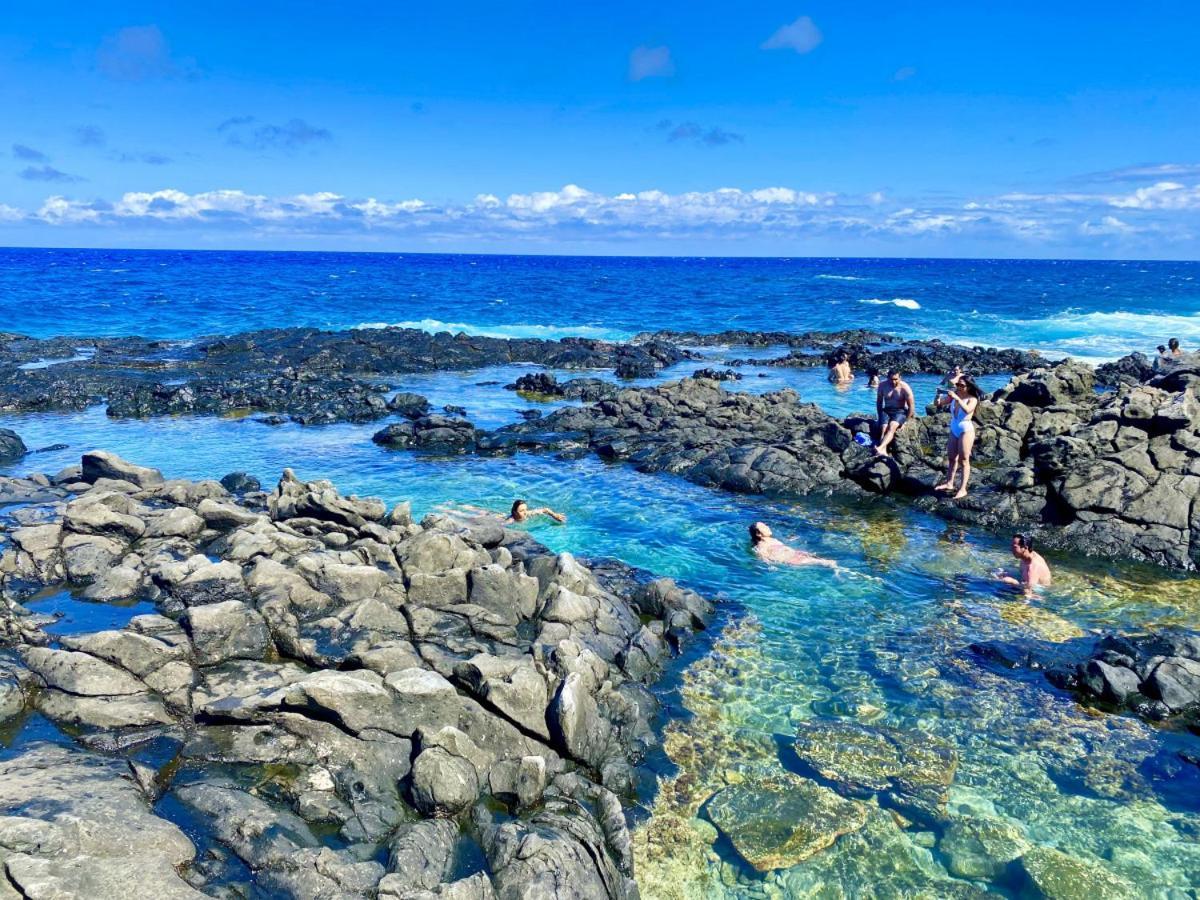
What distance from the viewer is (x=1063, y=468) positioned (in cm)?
2061

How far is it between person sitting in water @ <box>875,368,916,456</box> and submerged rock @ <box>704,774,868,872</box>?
15767mm

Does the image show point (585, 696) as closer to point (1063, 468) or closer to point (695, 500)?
point (695, 500)

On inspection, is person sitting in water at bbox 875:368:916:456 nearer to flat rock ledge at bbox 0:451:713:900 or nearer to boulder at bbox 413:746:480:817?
flat rock ledge at bbox 0:451:713:900

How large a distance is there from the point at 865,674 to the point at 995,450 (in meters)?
14.4

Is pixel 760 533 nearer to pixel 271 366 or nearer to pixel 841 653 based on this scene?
pixel 841 653

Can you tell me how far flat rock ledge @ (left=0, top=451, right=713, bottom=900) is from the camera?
303 inches

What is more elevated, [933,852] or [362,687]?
[362,687]

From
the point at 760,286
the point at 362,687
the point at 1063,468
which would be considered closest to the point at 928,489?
the point at 1063,468

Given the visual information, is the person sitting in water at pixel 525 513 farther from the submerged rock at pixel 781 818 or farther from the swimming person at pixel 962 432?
the submerged rock at pixel 781 818

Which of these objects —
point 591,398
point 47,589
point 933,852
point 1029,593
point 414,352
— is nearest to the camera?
point 933,852

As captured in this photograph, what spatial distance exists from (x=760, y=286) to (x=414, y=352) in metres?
86.2

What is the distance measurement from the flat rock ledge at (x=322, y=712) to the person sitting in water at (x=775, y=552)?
11.8 feet

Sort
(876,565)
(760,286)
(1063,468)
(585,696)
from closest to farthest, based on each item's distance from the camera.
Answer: (585,696), (876,565), (1063,468), (760,286)

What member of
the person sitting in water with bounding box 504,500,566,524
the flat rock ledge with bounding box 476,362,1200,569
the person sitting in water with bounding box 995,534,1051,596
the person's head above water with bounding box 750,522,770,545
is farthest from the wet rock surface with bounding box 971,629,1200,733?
the person sitting in water with bounding box 504,500,566,524
